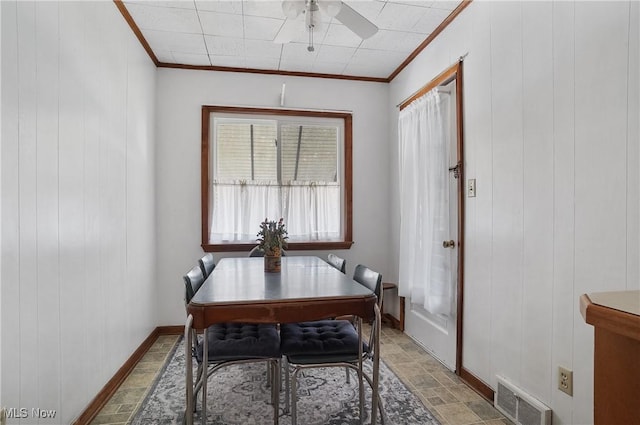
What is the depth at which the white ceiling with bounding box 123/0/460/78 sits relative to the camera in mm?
2604

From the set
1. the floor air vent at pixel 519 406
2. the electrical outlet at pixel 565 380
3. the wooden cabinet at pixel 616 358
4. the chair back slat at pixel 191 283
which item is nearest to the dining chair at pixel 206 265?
the chair back slat at pixel 191 283

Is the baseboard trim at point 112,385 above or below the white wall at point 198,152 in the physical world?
below

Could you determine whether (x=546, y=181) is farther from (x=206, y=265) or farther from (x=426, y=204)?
(x=206, y=265)

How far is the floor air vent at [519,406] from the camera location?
1832 millimetres

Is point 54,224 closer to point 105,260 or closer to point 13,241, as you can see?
point 13,241

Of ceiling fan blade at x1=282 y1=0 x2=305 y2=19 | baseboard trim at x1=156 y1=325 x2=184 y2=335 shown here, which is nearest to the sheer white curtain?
ceiling fan blade at x1=282 y1=0 x2=305 y2=19

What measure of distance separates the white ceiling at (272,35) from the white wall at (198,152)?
168mm

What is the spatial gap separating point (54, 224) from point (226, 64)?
2493mm

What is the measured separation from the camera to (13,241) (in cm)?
138

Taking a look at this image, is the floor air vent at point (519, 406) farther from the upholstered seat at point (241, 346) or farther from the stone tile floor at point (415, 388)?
the upholstered seat at point (241, 346)

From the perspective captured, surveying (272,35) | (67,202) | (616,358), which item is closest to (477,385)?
(616,358)

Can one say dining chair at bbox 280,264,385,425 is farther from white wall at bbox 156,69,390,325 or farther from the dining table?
white wall at bbox 156,69,390,325

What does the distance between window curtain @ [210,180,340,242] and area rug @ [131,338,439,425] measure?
4.79 ft

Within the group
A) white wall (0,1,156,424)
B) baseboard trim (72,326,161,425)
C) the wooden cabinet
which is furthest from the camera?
baseboard trim (72,326,161,425)
